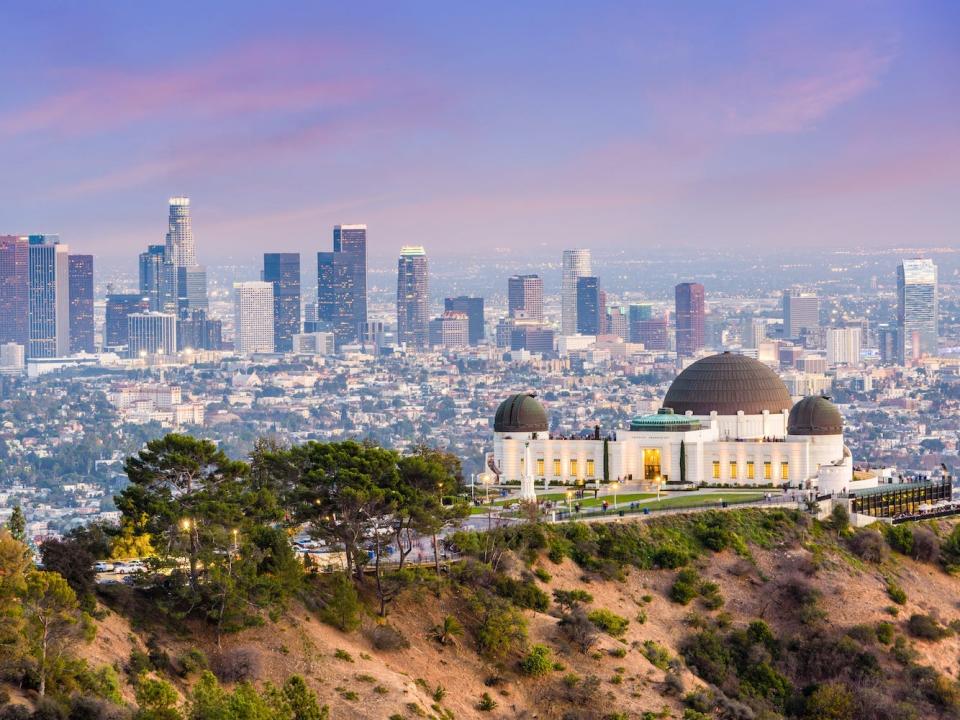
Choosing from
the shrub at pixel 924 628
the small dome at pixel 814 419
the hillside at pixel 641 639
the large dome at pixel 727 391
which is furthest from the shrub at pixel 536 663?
the large dome at pixel 727 391

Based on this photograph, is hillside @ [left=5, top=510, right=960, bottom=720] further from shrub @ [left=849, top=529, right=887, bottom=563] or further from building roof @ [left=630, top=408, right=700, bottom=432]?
building roof @ [left=630, top=408, right=700, bottom=432]

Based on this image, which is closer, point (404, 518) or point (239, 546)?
point (239, 546)

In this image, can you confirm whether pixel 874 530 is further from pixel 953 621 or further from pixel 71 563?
pixel 71 563

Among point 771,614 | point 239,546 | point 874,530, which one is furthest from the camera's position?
point 874,530

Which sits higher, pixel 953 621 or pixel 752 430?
pixel 752 430

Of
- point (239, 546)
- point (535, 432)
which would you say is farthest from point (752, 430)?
point (239, 546)

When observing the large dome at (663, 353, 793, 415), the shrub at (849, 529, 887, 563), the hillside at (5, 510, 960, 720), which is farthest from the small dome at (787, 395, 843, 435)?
the shrub at (849, 529, 887, 563)

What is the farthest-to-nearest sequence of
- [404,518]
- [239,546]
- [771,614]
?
[771,614] < [404,518] < [239,546]
